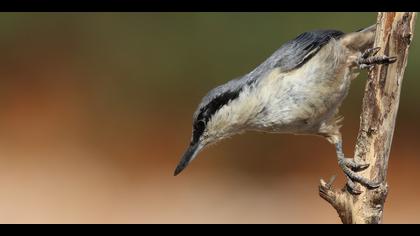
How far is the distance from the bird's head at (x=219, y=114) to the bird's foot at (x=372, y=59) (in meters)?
0.55

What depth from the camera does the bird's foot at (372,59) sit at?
2.76 metres

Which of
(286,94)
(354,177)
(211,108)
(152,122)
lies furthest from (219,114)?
(152,122)

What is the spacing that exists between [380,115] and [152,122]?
363 centimetres

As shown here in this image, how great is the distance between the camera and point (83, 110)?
20.2 ft

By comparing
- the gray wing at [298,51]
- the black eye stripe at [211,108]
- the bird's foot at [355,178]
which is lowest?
the bird's foot at [355,178]

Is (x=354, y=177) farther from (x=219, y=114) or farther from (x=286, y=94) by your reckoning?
(x=219, y=114)

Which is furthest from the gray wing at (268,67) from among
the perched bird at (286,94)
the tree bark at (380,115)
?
the tree bark at (380,115)

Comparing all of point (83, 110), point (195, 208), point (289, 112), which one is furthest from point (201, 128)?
point (83, 110)

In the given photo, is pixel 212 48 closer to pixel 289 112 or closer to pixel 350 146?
pixel 350 146

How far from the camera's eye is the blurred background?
5.51 meters

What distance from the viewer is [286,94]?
3195mm

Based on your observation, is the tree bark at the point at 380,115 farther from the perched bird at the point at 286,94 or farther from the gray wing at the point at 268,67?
the gray wing at the point at 268,67

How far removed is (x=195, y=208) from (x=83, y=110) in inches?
57.1

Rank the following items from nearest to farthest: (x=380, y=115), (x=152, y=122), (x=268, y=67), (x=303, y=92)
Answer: (x=380, y=115) → (x=303, y=92) → (x=268, y=67) → (x=152, y=122)
